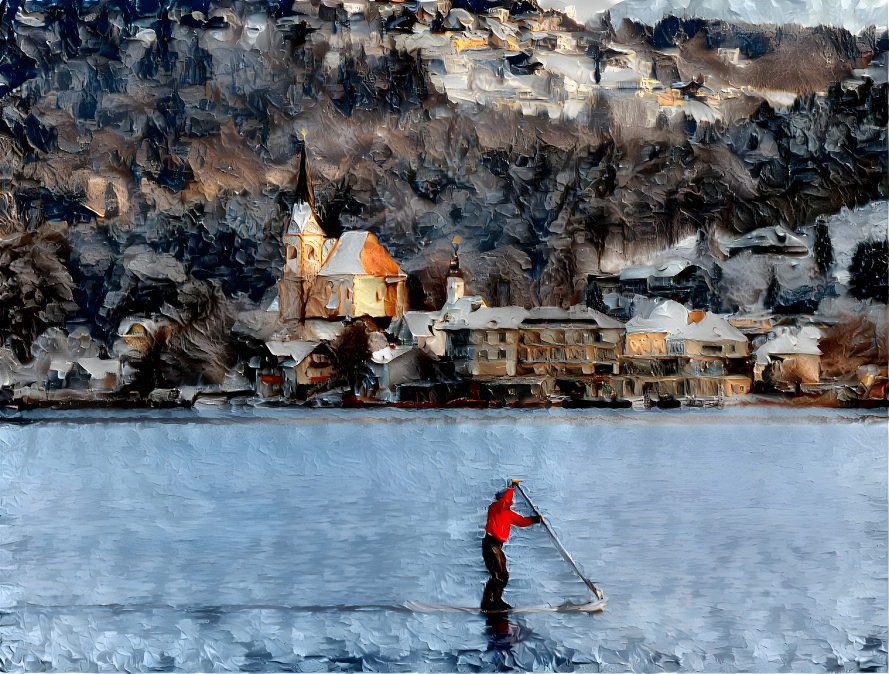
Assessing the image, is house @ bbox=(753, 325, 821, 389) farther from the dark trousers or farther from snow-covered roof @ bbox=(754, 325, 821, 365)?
the dark trousers

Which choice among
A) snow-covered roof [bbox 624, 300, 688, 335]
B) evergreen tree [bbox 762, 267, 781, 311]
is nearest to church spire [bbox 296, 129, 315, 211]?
snow-covered roof [bbox 624, 300, 688, 335]

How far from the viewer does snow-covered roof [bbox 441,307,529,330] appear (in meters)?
20.8

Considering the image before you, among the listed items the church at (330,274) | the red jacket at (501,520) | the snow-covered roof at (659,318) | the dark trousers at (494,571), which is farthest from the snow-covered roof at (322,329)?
the red jacket at (501,520)

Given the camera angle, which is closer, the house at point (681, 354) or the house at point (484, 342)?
the house at point (681, 354)

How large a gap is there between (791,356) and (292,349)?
9110mm

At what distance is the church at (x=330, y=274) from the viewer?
2203cm

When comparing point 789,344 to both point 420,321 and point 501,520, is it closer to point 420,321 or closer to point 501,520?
point 420,321

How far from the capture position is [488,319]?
68.9 feet

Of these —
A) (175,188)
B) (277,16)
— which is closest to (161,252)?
(175,188)

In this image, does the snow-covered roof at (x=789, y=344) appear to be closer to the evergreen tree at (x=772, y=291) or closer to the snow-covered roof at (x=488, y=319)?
the evergreen tree at (x=772, y=291)

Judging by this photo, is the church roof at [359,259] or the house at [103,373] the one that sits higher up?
the church roof at [359,259]

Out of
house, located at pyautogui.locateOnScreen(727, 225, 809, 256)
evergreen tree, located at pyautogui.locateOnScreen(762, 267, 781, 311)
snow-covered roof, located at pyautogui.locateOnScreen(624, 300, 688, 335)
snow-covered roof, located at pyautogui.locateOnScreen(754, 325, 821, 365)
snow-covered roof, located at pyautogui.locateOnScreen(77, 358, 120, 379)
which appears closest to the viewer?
snow-covered roof, located at pyautogui.locateOnScreen(754, 325, 821, 365)

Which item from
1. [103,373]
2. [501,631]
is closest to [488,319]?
[103,373]

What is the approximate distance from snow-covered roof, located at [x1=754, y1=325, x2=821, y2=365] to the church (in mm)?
8063
